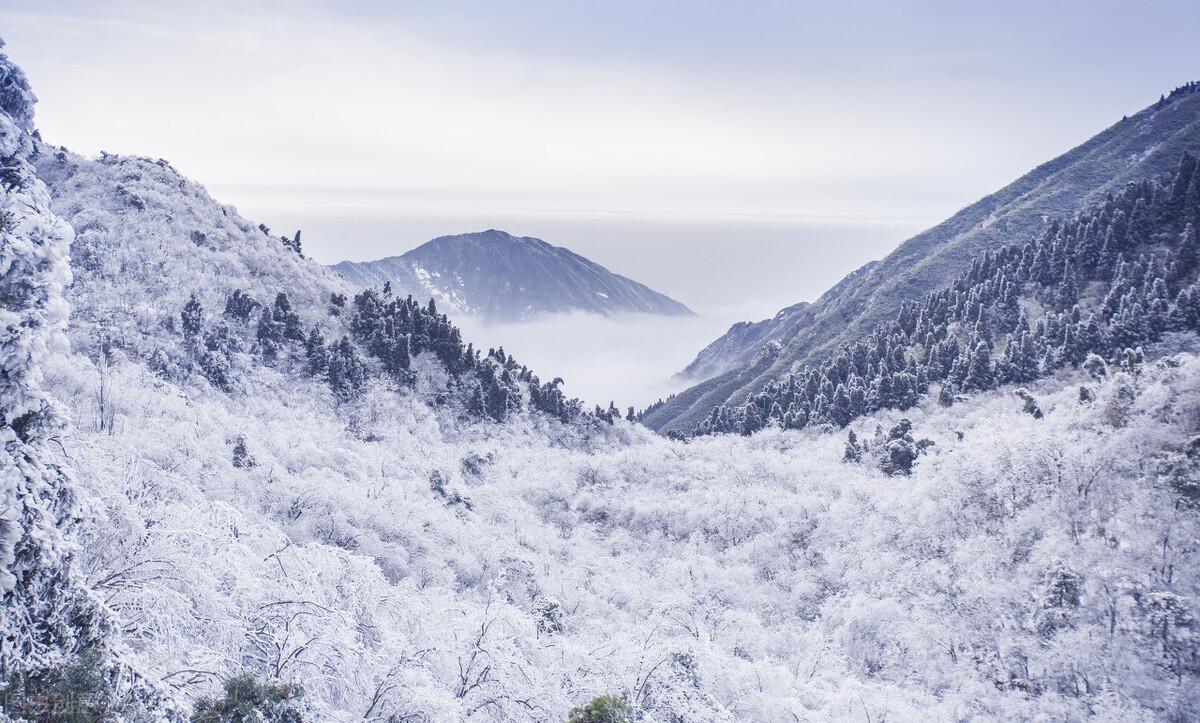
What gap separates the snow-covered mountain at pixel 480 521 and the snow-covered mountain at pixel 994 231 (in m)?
52.6

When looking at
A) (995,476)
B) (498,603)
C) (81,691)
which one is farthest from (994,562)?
(81,691)

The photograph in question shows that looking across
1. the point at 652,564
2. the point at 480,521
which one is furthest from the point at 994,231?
the point at 480,521

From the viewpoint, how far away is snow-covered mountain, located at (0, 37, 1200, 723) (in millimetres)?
10172

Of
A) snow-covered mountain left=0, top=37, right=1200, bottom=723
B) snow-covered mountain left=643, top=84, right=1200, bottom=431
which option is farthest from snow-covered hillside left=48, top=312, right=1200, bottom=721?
snow-covered mountain left=643, top=84, right=1200, bottom=431

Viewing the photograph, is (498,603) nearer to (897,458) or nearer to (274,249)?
(897,458)

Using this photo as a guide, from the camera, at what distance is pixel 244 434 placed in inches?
1454

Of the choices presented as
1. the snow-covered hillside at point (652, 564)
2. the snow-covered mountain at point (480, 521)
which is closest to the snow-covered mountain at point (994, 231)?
the snow-covered mountain at point (480, 521)

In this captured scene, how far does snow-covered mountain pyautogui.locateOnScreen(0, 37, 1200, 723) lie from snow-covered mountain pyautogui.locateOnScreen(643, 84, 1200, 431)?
173ft

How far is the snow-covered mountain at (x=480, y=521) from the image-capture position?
10.2 metres

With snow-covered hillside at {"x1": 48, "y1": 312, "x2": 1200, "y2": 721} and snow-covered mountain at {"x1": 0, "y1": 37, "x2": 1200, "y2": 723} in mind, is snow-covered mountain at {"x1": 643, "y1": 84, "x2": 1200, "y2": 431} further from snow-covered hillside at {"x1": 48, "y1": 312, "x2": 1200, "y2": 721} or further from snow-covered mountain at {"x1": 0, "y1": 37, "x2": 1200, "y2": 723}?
snow-covered hillside at {"x1": 48, "y1": 312, "x2": 1200, "y2": 721}

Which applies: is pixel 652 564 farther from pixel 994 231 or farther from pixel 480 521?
pixel 994 231

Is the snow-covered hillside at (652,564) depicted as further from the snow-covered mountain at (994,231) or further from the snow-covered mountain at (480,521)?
the snow-covered mountain at (994,231)

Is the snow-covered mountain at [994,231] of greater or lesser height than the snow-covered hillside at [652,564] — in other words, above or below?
above

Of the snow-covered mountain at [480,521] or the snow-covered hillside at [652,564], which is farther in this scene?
the snow-covered hillside at [652,564]
